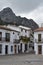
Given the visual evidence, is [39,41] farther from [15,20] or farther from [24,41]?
[15,20]

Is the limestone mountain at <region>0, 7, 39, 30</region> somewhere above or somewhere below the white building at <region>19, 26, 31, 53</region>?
above

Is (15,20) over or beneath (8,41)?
over

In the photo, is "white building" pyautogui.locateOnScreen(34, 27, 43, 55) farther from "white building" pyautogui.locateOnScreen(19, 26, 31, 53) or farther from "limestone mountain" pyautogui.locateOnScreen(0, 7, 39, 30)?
"limestone mountain" pyautogui.locateOnScreen(0, 7, 39, 30)

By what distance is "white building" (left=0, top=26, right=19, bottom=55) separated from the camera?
46719 mm

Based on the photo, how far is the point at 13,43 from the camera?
51812 mm

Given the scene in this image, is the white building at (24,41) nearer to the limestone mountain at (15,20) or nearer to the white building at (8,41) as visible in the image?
the white building at (8,41)

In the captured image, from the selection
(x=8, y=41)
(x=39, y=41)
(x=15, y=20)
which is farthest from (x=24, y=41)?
(x=15, y=20)

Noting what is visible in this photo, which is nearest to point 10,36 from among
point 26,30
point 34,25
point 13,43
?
point 13,43

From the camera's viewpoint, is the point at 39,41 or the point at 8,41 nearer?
the point at 39,41

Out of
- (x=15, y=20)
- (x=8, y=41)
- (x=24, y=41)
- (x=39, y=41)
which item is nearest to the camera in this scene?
(x=39, y=41)

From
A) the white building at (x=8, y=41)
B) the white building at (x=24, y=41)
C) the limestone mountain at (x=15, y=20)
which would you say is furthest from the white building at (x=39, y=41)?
the limestone mountain at (x=15, y=20)

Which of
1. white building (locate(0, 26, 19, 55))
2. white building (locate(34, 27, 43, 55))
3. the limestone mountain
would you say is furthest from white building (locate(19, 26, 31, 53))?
the limestone mountain

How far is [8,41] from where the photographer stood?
4869cm

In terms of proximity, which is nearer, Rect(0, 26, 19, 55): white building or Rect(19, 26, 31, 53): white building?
Rect(0, 26, 19, 55): white building
